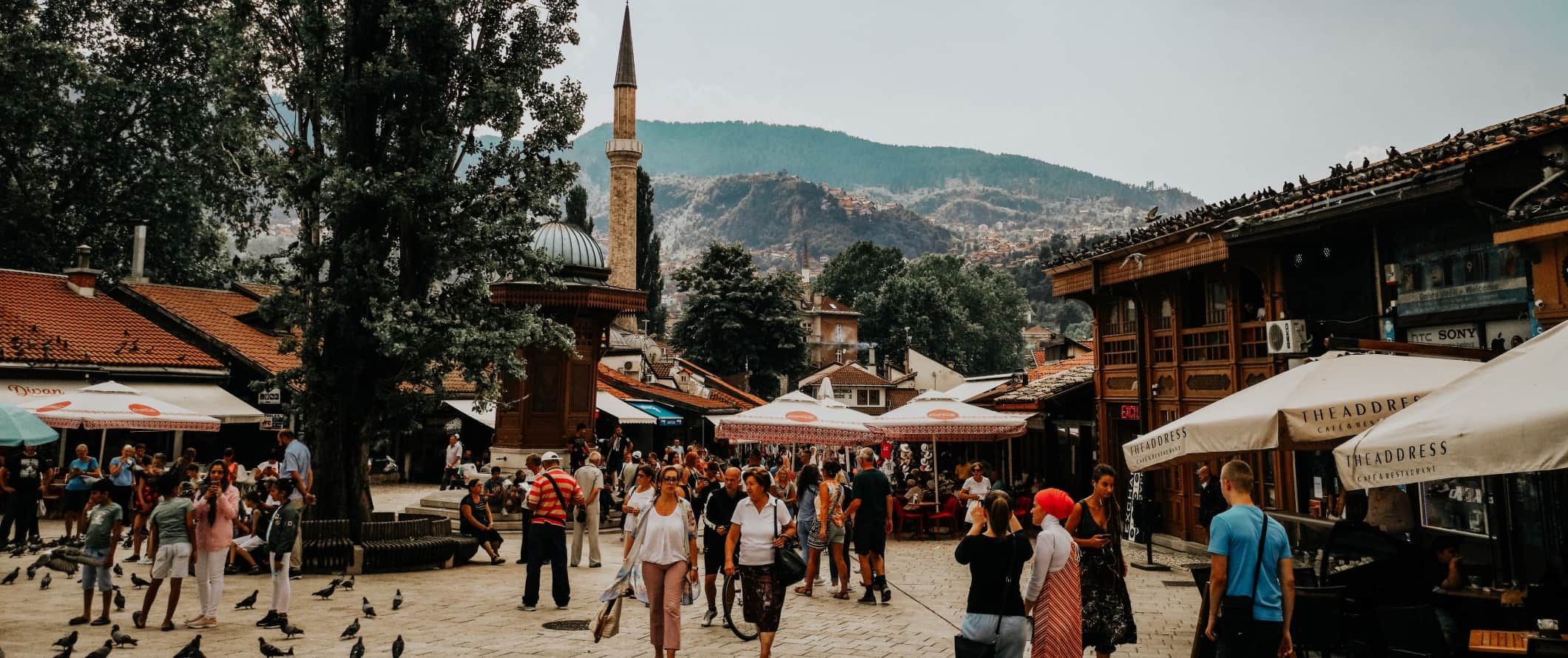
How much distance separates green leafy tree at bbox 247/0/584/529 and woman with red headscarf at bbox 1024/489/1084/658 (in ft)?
28.5

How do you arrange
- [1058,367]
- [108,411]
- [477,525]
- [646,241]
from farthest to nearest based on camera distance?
[646,241] < [1058,367] < [108,411] < [477,525]

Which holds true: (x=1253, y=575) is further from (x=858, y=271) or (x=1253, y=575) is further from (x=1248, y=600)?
(x=858, y=271)


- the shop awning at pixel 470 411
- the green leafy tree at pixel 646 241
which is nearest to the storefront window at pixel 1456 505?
the shop awning at pixel 470 411

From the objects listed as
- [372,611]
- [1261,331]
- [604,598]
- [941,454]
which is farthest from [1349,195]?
[941,454]

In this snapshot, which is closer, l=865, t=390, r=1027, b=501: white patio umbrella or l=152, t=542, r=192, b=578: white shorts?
l=152, t=542, r=192, b=578: white shorts

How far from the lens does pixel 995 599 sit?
217 inches

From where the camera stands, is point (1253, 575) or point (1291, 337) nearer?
point (1253, 575)

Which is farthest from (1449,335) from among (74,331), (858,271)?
(858,271)

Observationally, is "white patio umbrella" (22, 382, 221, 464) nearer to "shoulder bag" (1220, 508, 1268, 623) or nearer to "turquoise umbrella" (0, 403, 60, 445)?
"turquoise umbrella" (0, 403, 60, 445)

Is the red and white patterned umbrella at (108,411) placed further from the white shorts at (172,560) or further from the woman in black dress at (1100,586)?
the woman in black dress at (1100,586)

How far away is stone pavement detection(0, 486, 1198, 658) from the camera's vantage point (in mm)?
8055

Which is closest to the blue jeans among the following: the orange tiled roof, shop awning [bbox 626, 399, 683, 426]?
the orange tiled roof

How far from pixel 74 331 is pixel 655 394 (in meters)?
16.6

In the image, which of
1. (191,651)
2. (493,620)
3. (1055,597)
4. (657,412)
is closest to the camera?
(1055,597)
